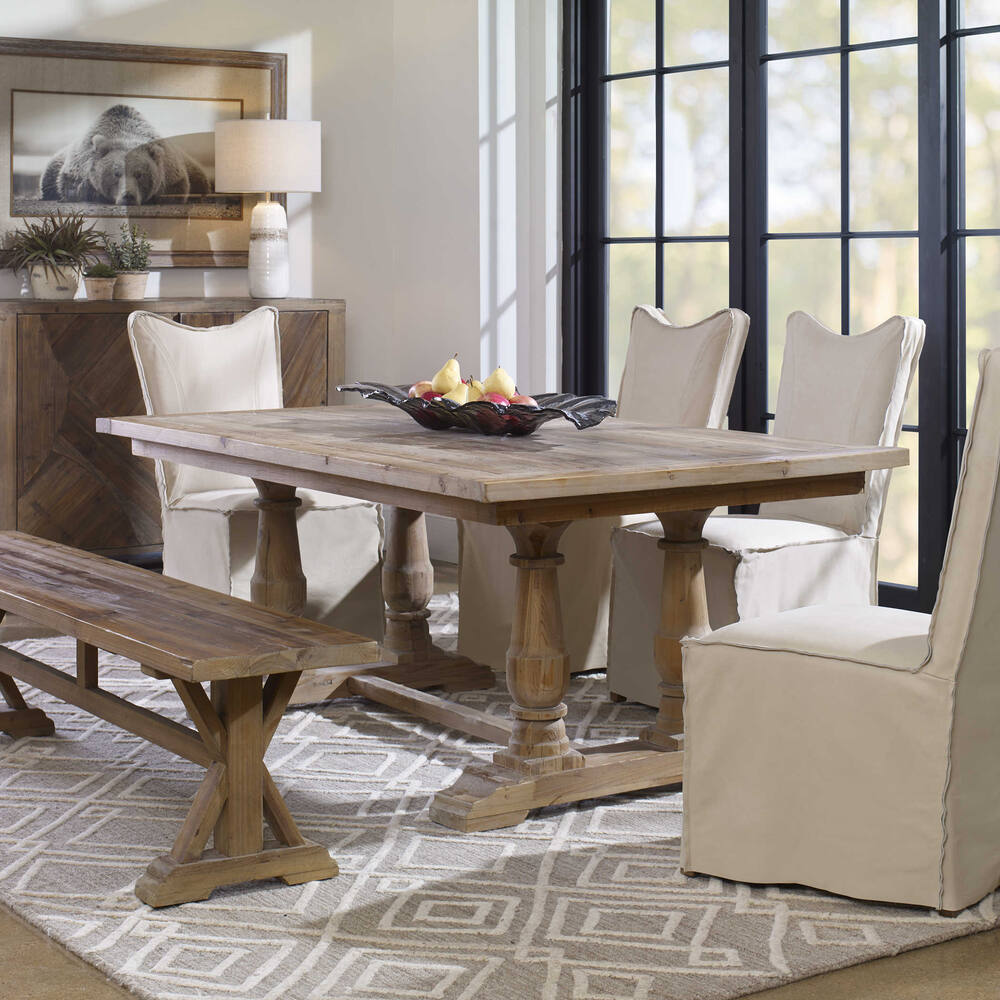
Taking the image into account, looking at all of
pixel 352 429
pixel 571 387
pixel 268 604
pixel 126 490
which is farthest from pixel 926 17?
pixel 126 490

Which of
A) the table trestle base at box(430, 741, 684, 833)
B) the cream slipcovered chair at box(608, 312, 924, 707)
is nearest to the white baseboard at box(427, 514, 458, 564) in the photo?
the cream slipcovered chair at box(608, 312, 924, 707)

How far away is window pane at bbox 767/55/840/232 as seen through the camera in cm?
517

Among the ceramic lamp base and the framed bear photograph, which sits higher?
the framed bear photograph

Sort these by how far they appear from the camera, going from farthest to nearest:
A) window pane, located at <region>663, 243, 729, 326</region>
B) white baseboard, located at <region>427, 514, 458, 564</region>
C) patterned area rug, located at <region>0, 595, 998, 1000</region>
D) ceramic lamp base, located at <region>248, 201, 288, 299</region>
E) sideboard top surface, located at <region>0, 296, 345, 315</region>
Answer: white baseboard, located at <region>427, 514, 458, 564</region> → ceramic lamp base, located at <region>248, 201, 288, 299</region> → window pane, located at <region>663, 243, 729, 326</region> → sideboard top surface, located at <region>0, 296, 345, 315</region> → patterned area rug, located at <region>0, 595, 998, 1000</region>

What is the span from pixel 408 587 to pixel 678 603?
104cm

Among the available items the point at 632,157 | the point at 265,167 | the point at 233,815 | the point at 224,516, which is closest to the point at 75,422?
the point at 265,167

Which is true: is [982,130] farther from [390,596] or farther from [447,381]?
[390,596]

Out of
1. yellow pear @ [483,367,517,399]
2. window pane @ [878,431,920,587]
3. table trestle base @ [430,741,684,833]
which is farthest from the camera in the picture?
window pane @ [878,431,920,587]

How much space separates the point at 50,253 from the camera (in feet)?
18.8

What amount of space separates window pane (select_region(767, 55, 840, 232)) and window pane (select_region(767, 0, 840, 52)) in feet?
0.18

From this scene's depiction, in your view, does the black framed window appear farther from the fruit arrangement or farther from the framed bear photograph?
the fruit arrangement

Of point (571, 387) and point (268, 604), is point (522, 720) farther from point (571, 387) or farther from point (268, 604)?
point (571, 387)

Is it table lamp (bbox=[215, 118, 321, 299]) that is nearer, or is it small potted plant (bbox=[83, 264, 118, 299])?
small potted plant (bbox=[83, 264, 118, 299])

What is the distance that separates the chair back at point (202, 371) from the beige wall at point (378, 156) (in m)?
1.35
